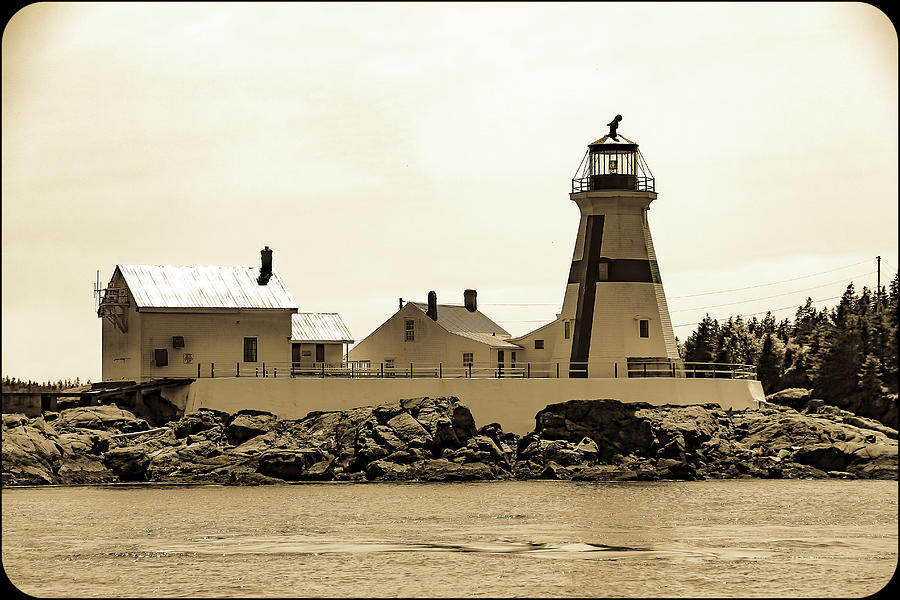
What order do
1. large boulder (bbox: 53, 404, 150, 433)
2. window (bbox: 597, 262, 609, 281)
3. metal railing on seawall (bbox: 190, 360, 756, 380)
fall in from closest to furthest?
large boulder (bbox: 53, 404, 150, 433)
metal railing on seawall (bbox: 190, 360, 756, 380)
window (bbox: 597, 262, 609, 281)

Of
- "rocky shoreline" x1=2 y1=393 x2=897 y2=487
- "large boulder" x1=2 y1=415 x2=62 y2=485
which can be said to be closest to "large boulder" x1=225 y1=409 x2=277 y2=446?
"rocky shoreline" x1=2 y1=393 x2=897 y2=487

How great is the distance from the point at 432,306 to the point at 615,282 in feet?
21.8

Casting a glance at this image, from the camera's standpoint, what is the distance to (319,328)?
4581 cm

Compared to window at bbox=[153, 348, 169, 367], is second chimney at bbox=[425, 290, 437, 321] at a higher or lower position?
higher

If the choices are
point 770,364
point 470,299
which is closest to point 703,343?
point 770,364

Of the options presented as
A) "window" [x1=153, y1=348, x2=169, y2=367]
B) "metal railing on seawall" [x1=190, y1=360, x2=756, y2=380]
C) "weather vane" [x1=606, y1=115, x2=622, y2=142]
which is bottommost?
"metal railing on seawall" [x1=190, y1=360, x2=756, y2=380]

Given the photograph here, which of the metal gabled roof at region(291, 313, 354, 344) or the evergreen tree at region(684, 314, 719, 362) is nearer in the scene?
the metal gabled roof at region(291, 313, 354, 344)

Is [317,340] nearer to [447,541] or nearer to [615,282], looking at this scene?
[615,282]

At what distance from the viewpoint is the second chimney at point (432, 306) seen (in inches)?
1850

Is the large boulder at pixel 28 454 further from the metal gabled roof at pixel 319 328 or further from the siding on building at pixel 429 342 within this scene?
the siding on building at pixel 429 342

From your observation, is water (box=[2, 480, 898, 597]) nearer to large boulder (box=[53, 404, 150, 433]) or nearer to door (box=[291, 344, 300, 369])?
large boulder (box=[53, 404, 150, 433])

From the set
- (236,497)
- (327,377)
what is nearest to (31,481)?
(236,497)

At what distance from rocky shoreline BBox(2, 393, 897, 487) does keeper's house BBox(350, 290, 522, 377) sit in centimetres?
500

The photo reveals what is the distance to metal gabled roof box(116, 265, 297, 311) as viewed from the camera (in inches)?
1655
